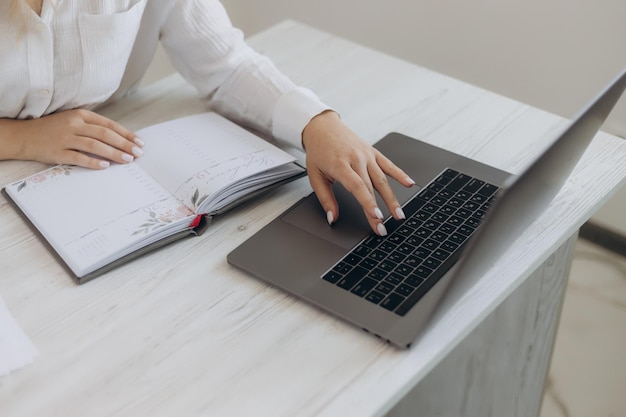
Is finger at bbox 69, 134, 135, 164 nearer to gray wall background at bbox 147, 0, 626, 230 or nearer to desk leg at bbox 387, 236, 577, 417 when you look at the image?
desk leg at bbox 387, 236, 577, 417

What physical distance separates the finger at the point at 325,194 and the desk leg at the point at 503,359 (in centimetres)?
27

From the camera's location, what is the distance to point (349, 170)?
102 cm

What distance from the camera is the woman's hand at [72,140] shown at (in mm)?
1099

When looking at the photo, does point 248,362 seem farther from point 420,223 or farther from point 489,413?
point 489,413

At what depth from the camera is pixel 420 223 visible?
0.99 meters

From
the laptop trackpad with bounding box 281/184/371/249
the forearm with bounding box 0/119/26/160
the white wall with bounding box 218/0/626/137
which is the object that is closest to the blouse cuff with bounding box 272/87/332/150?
the laptop trackpad with bounding box 281/184/371/249

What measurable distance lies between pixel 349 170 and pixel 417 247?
0.46 ft

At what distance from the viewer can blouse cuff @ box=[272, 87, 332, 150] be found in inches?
44.5

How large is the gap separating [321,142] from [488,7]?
1014 mm

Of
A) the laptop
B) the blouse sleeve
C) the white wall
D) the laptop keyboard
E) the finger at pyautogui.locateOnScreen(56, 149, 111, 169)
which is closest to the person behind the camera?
the laptop

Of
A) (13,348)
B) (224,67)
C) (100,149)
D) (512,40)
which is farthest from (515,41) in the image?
(13,348)

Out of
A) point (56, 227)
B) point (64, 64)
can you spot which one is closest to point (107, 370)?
point (56, 227)

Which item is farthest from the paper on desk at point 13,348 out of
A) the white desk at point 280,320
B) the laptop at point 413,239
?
the laptop at point 413,239

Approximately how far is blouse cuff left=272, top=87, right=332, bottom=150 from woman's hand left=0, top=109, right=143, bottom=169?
20 cm
